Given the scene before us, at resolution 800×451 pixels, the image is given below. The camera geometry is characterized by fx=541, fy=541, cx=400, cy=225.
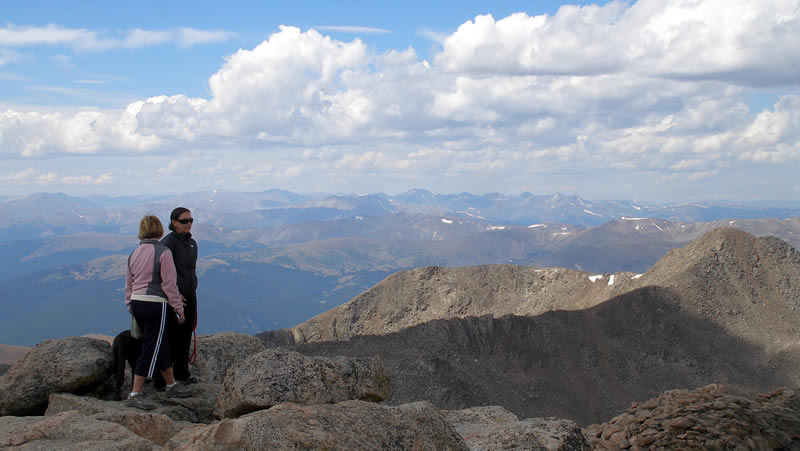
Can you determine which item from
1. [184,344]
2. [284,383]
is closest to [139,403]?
[184,344]

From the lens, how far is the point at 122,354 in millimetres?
11000

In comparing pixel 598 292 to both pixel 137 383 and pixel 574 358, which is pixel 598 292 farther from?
pixel 137 383

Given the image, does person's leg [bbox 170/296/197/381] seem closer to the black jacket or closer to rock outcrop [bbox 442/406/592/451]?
the black jacket

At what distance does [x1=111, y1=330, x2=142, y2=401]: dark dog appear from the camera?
11.0 m

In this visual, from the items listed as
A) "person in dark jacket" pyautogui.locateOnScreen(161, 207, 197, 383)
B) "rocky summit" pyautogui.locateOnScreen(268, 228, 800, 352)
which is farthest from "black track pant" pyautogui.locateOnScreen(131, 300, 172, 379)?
"rocky summit" pyautogui.locateOnScreen(268, 228, 800, 352)

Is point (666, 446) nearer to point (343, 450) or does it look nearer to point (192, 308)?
point (343, 450)

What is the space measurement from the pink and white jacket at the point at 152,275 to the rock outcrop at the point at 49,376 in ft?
5.88

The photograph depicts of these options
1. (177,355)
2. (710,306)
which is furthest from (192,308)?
(710,306)

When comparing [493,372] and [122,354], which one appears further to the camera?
[493,372]

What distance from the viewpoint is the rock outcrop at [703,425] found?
1159 cm

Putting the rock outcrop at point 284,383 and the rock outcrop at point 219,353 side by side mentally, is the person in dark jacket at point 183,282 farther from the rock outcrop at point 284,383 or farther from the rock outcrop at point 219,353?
the rock outcrop at point 284,383

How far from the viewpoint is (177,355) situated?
11242 millimetres

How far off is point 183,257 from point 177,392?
2.66 metres

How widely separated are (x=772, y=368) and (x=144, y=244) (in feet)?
189
